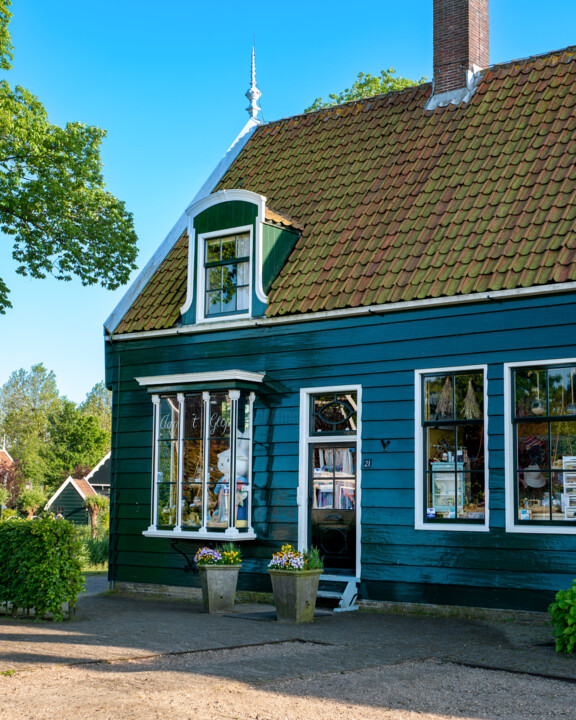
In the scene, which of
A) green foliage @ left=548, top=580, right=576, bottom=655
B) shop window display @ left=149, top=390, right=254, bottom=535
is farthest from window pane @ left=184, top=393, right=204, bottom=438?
green foliage @ left=548, top=580, right=576, bottom=655

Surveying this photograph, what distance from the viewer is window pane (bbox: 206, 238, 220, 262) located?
15.1 metres

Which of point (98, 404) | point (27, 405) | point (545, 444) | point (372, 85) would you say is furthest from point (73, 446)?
point (545, 444)

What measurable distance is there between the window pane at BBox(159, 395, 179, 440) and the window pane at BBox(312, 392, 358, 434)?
7.72ft

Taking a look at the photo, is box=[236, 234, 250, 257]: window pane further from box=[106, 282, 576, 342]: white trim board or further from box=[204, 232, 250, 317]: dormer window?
box=[106, 282, 576, 342]: white trim board

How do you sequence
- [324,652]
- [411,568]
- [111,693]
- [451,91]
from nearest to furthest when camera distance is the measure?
[111,693] → [324,652] → [411,568] → [451,91]

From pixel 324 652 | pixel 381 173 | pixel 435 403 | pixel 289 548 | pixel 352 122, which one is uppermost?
pixel 352 122

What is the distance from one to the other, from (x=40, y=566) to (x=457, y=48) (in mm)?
10725

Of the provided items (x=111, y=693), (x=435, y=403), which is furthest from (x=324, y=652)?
(x=435, y=403)

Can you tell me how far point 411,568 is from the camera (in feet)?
40.4

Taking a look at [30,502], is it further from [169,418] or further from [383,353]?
[383,353]

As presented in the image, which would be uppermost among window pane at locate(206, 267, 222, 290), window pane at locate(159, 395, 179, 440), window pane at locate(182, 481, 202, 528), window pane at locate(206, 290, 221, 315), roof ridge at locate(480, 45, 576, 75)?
roof ridge at locate(480, 45, 576, 75)

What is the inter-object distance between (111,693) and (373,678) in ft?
7.10

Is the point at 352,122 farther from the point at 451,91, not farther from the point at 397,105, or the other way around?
the point at 451,91

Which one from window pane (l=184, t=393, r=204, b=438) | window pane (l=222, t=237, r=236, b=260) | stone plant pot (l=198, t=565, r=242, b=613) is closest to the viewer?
stone plant pot (l=198, t=565, r=242, b=613)
